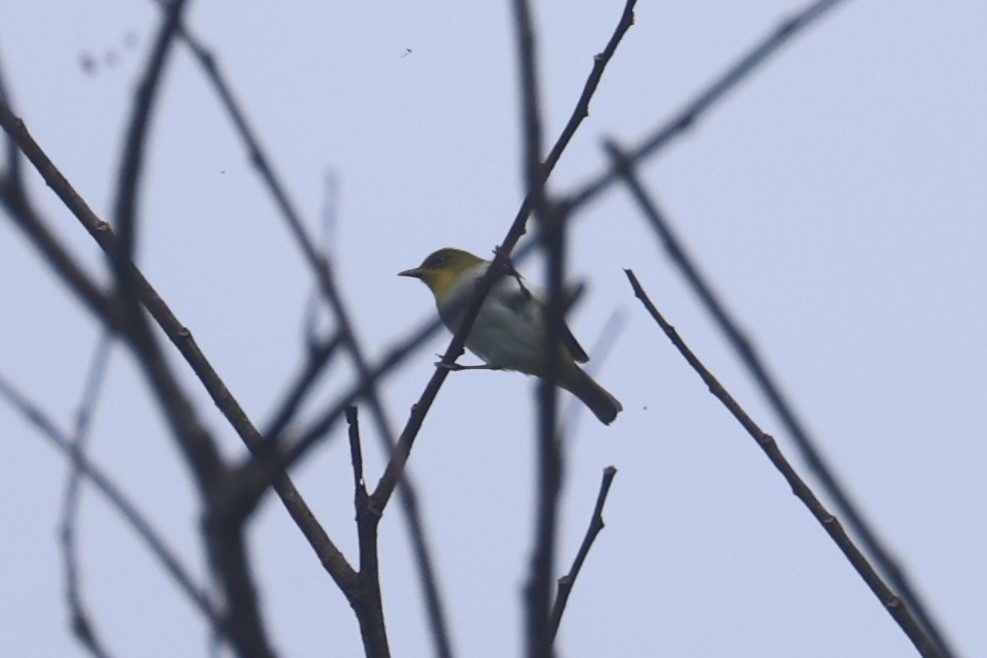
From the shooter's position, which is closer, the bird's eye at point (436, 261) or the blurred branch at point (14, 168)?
the blurred branch at point (14, 168)

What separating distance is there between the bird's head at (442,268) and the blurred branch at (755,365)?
7.39 metres

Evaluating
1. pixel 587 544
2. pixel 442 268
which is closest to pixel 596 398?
pixel 442 268

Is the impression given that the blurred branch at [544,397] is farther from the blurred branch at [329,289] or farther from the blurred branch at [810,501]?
the blurred branch at [810,501]

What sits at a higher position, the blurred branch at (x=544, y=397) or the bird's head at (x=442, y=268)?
the bird's head at (x=442, y=268)

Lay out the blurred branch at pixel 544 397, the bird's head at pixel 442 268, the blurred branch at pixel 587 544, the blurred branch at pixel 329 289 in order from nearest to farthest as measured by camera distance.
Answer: the blurred branch at pixel 544 397 → the blurred branch at pixel 329 289 → the blurred branch at pixel 587 544 → the bird's head at pixel 442 268

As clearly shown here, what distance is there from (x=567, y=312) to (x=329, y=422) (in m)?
0.24

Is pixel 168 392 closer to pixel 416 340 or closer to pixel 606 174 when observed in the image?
pixel 416 340

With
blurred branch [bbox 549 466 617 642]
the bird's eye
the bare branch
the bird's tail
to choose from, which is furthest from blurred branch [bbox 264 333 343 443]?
the bird's eye

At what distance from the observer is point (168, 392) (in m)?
1.19

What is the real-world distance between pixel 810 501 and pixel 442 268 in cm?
701

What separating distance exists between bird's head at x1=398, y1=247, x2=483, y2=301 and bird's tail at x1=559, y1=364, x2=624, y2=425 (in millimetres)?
1234

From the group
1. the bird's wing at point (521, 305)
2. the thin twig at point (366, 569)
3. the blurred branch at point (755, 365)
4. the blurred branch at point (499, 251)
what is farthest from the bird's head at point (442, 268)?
the blurred branch at point (755, 365)

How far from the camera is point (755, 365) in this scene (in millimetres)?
1666

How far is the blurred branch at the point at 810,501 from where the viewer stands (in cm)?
229
